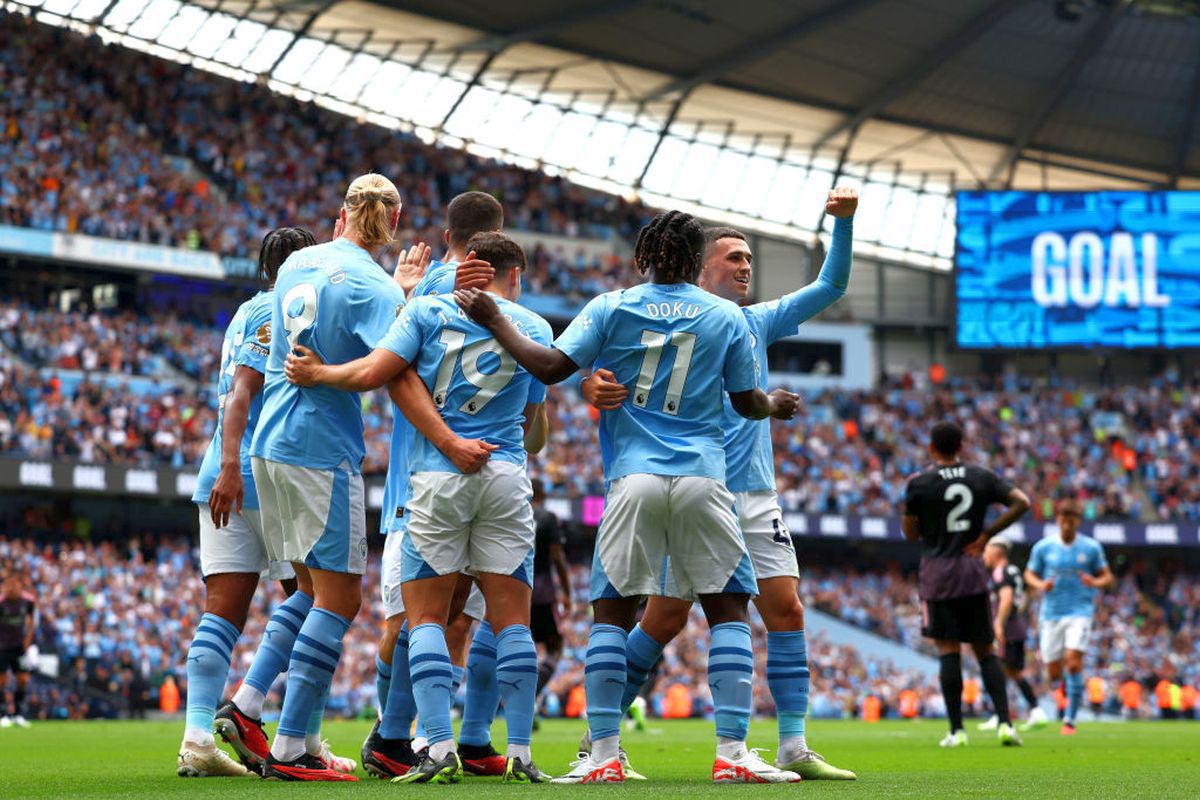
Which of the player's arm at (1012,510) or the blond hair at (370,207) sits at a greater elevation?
the blond hair at (370,207)

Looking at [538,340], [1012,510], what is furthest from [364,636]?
[538,340]

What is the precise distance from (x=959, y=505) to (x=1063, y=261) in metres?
31.3

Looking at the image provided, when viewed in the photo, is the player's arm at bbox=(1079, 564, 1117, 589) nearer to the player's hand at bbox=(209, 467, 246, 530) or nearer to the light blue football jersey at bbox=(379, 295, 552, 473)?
the light blue football jersey at bbox=(379, 295, 552, 473)

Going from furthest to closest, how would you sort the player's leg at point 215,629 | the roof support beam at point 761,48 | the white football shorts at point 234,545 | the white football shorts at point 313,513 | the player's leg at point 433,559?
the roof support beam at point 761,48
the white football shorts at point 234,545
the player's leg at point 215,629
the white football shorts at point 313,513
the player's leg at point 433,559

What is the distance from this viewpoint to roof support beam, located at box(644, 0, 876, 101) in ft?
121

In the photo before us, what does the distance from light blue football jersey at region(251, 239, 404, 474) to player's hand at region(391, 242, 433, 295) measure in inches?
24.1

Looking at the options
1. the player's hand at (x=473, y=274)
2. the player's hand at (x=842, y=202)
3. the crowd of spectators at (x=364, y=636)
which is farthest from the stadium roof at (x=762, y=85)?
the player's hand at (x=473, y=274)

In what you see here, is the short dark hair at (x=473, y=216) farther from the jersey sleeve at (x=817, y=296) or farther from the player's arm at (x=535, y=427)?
the jersey sleeve at (x=817, y=296)

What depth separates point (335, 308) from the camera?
694cm

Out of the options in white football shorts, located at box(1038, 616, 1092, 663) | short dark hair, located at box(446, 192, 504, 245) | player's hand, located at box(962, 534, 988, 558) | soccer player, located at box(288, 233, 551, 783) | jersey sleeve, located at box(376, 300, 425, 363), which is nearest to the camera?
soccer player, located at box(288, 233, 551, 783)

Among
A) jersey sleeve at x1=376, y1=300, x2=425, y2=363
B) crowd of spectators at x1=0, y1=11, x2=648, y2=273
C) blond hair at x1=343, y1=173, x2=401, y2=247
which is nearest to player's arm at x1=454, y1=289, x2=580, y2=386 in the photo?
jersey sleeve at x1=376, y1=300, x2=425, y2=363

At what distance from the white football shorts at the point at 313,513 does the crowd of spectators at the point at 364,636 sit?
62.4 feet

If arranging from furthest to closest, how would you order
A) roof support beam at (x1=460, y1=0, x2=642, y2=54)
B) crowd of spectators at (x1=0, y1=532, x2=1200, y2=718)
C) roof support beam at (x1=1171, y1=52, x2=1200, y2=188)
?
roof support beam at (x1=1171, y1=52, x2=1200, y2=188), roof support beam at (x1=460, y1=0, x2=642, y2=54), crowd of spectators at (x1=0, y1=532, x2=1200, y2=718)

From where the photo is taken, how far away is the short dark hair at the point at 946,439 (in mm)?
11148
